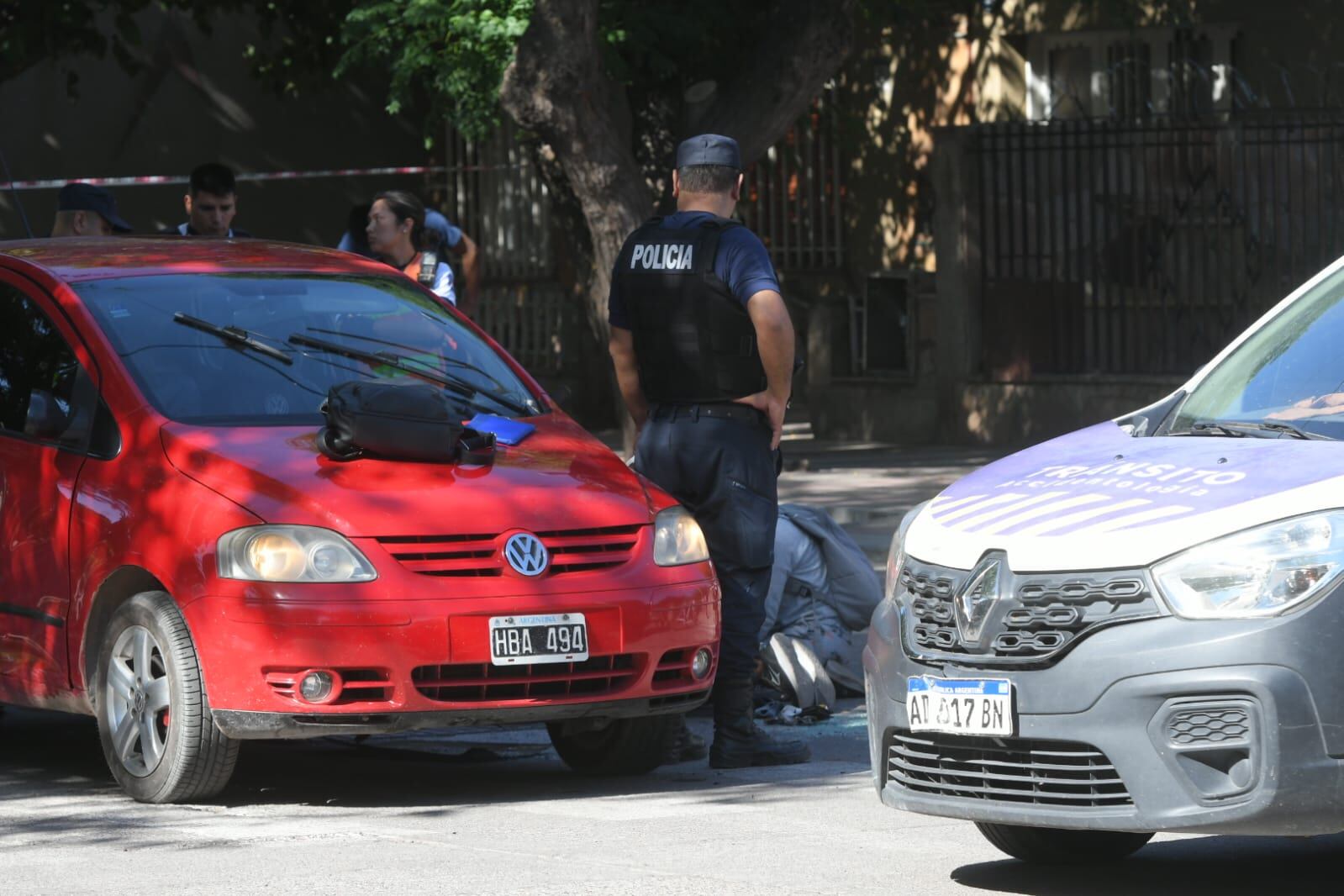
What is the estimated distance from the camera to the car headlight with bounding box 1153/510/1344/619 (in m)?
4.90

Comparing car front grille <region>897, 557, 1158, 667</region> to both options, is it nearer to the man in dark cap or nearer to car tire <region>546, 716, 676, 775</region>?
car tire <region>546, 716, 676, 775</region>

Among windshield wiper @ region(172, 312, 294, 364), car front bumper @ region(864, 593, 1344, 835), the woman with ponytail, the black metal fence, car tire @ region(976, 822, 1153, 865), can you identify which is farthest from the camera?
the black metal fence

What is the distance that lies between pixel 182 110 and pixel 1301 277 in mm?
12007

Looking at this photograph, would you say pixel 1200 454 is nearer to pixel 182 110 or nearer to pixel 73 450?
pixel 73 450

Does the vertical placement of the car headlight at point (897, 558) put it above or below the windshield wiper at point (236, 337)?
below

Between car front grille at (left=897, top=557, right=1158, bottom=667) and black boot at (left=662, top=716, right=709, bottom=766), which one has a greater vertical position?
car front grille at (left=897, top=557, right=1158, bottom=667)

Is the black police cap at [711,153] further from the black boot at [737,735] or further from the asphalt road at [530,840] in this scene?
the asphalt road at [530,840]

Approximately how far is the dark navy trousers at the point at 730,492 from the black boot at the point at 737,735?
0.05 m

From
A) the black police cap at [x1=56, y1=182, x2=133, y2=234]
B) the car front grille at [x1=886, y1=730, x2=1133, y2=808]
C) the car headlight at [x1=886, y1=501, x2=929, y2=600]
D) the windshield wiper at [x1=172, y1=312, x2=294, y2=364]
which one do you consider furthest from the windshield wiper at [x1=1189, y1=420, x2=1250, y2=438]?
the black police cap at [x1=56, y1=182, x2=133, y2=234]

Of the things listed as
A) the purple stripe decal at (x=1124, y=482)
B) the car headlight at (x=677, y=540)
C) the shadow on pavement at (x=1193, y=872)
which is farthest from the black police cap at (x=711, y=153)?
the shadow on pavement at (x=1193, y=872)

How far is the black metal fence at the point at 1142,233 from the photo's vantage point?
60.3 ft

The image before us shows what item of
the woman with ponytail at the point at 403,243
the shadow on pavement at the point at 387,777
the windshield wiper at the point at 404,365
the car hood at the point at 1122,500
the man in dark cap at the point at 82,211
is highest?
the man in dark cap at the point at 82,211

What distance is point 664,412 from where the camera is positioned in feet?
25.5

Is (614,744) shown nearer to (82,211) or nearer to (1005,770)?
(1005,770)
